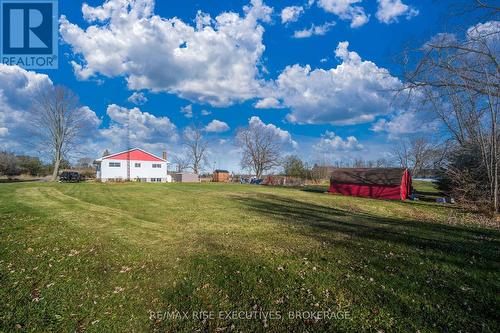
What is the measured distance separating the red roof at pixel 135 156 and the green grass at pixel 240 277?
121ft

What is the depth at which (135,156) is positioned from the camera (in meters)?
45.6

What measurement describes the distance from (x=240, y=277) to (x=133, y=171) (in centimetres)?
4498

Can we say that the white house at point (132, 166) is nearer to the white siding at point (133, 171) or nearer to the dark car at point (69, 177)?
the white siding at point (133, 171)

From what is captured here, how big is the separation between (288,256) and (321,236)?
8.63 ft

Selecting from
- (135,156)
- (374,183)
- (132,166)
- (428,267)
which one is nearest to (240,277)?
(428,267)

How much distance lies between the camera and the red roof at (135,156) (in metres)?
43.6

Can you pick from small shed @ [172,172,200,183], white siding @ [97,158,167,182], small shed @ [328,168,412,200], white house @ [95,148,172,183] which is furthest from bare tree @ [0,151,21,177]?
small shed @ [328,168,412,200]

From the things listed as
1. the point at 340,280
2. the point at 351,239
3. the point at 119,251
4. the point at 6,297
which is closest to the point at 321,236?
the point at 351,239

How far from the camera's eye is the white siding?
42.5 metres

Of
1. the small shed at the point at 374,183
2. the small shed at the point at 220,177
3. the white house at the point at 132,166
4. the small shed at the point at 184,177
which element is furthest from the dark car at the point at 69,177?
the small shed at the point at 374,183

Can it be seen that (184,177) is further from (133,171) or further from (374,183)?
(374,183)

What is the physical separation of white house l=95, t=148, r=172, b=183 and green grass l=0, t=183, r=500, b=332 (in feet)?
119

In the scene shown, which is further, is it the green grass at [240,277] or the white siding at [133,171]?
the white siding at [133,171]

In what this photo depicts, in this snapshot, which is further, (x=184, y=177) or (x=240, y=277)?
(x=184, y=177)
